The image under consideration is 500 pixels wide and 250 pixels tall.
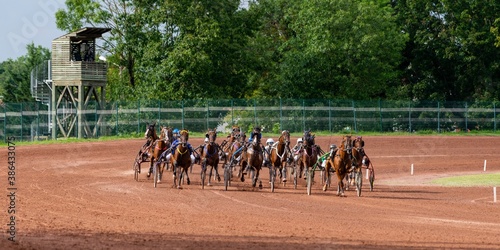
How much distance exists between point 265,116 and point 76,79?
11.6 metres

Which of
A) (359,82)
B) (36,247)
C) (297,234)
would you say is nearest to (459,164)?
(359,82)

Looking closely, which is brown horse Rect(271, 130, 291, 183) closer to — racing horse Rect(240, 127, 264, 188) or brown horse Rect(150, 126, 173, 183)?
racing horse Rect(240, 127, 264, 188)

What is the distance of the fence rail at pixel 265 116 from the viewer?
57469mm

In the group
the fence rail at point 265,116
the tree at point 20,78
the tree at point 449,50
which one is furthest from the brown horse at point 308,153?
the tree at point 20,78

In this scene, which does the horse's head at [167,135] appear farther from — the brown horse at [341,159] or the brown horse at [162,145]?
the brown horse at [341,159]

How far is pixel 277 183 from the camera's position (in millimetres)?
35844

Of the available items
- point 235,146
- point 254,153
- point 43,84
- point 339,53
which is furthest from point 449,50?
point 254,153

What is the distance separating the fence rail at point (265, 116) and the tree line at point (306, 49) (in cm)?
404

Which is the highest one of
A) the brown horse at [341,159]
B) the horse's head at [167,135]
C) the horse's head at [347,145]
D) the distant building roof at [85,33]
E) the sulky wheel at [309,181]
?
the distant building roof at [85,33]

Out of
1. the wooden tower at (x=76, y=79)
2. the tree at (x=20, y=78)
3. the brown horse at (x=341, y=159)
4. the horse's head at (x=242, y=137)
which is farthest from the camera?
the tree at (x=20, y=78)

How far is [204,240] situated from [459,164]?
105 ft

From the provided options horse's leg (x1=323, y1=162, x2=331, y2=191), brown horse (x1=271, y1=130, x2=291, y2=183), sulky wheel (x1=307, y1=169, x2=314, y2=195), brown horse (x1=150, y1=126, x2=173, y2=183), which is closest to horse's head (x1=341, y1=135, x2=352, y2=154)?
horse's leg (x1=323, y1=162, x2=331, y2=191)

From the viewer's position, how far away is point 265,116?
2354 inches

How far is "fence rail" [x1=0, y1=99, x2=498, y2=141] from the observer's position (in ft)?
189
